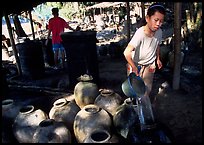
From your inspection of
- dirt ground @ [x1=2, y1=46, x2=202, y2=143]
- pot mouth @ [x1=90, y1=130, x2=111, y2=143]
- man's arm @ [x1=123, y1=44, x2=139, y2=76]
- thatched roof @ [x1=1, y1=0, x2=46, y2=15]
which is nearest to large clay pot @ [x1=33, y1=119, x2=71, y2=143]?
pot mouth @ [x1=90, y1=130, x2=111, y2=143]

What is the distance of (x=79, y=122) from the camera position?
319 cm

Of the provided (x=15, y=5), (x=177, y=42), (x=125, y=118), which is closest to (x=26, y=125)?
(x=125, y=118)

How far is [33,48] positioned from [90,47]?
2.06 m

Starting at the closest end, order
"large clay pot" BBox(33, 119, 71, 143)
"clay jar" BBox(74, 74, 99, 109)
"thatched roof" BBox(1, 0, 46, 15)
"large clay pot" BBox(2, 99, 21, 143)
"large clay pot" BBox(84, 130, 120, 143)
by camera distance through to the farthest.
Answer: "large clay pot" BBox(84, 130, 120, 143)
"large clay pot" BBox(33, 119, 71, 143)
"large clay pot" BBox(2, 99, 21, 143)
"clay jar" BBox(74, 74, 99, 109)
"thatched roof" BBox(1, 0, 46, 15)

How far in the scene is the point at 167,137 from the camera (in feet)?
8.39

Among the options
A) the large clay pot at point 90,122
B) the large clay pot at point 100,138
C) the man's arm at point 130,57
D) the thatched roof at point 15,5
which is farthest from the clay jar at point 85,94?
the thatched roof at point 15,5

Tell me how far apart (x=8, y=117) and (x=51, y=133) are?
3.82 ft

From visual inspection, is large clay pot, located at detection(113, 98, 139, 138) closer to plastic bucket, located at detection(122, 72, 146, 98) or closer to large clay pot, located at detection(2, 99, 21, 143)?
plastic bucket, located at detection(122, 72, 146, 98)

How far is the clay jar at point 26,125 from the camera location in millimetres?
3285

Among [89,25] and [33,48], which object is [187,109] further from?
[89,25]

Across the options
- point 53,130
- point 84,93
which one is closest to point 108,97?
point 84,93

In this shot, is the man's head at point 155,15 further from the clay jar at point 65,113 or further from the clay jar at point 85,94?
the clay jar at point 65,113

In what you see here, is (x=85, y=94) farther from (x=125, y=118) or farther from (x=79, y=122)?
(x=125, y=118)

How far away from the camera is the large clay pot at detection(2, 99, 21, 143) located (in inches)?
137
